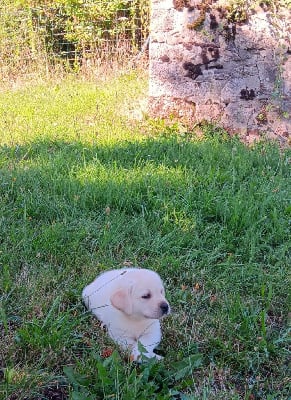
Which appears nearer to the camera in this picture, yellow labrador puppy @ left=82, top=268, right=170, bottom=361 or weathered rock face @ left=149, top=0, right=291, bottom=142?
yellow labrador puppy @ left=82, top=268, right=170, bottom=361

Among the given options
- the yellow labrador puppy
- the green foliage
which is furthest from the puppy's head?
the green foliage

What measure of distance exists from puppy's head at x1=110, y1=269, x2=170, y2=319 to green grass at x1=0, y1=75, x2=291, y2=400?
0.22 metres

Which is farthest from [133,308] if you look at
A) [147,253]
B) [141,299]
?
[147,253]

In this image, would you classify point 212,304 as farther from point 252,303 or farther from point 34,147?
point 34,147

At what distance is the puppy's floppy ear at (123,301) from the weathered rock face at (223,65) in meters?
3.91

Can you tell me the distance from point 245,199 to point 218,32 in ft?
8.43

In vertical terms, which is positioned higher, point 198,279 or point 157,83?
point 157,83

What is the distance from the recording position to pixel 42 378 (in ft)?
7.45

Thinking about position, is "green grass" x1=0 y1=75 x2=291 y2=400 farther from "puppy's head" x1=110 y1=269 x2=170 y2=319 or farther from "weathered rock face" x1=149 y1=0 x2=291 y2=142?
"weathered rock face" x1=149 y1=0 x2=291 y2=142

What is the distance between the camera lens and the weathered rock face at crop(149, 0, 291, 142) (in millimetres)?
5734

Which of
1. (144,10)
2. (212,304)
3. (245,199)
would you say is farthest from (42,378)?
(144,10)

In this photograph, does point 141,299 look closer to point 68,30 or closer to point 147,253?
point 147,253

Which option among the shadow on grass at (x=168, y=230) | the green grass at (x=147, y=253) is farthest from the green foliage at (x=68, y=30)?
the shadow on grass at (x=168, y=230)

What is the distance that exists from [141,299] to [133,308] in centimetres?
6
